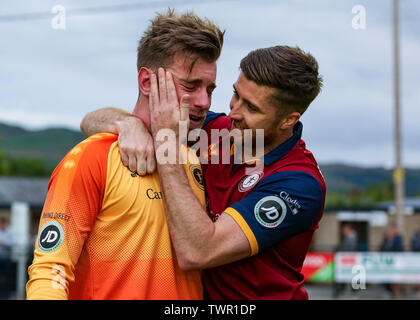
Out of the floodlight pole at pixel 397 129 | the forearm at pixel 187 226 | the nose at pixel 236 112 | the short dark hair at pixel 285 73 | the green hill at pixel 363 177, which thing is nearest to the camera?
the forearm at pixel 187 226

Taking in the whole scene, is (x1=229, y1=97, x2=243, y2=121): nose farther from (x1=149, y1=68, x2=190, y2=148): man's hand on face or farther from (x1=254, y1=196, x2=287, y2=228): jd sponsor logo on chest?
(x1=254, y1=196, x2=287, y2=228): jd sponsor logo on chest

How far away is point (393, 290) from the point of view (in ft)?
50.2

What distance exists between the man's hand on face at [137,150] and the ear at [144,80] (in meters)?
0.24

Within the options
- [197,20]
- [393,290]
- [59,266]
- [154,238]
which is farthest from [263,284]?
[393,290]

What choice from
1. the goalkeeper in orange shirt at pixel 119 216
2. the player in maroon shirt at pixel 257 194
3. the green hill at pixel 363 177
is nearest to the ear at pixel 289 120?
the player in maroon shirt at pixel 257 194

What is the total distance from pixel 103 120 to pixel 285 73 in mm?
1142

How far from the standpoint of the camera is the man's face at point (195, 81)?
10.8 ft

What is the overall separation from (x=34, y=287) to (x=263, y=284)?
1.18 meters

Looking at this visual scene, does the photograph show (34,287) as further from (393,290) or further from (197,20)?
(393,290)

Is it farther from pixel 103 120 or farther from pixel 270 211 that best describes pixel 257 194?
pixel 103 120

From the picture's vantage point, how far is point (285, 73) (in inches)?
133

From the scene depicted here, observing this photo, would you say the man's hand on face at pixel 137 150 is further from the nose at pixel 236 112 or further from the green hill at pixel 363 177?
the green hill at pixel 363 177

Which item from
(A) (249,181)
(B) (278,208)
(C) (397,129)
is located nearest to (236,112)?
(A) (249,181)
